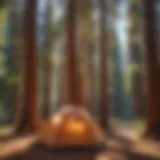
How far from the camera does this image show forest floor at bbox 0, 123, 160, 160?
2316 millimetres

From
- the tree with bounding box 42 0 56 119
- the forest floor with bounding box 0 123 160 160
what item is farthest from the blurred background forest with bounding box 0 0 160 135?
the forest floor with bounding box 0 123 160 160

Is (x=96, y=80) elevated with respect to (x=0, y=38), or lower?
lower

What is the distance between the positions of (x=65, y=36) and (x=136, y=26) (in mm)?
501

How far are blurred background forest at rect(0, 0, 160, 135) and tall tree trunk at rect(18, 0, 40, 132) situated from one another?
0.05 meters

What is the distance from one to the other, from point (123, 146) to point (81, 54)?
36.6 inches

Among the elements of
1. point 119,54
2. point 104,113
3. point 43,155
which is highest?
point 119,54

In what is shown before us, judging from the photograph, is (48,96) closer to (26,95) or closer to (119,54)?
(26,95)

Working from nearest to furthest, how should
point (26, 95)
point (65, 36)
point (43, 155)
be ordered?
1. point (43, 155)
2. point (26, 95)
3. point (65, 36)

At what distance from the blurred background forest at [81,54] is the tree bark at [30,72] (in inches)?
1.8

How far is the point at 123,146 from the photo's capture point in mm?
2490

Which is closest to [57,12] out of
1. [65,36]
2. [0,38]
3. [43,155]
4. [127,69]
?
[65,36]

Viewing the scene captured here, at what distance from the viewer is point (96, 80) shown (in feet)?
10.1

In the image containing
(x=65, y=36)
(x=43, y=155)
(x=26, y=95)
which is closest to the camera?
(x=43, y=155)

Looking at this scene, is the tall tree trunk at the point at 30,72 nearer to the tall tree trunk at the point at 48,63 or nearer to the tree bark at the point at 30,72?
the tree bark at the point at 30,72
